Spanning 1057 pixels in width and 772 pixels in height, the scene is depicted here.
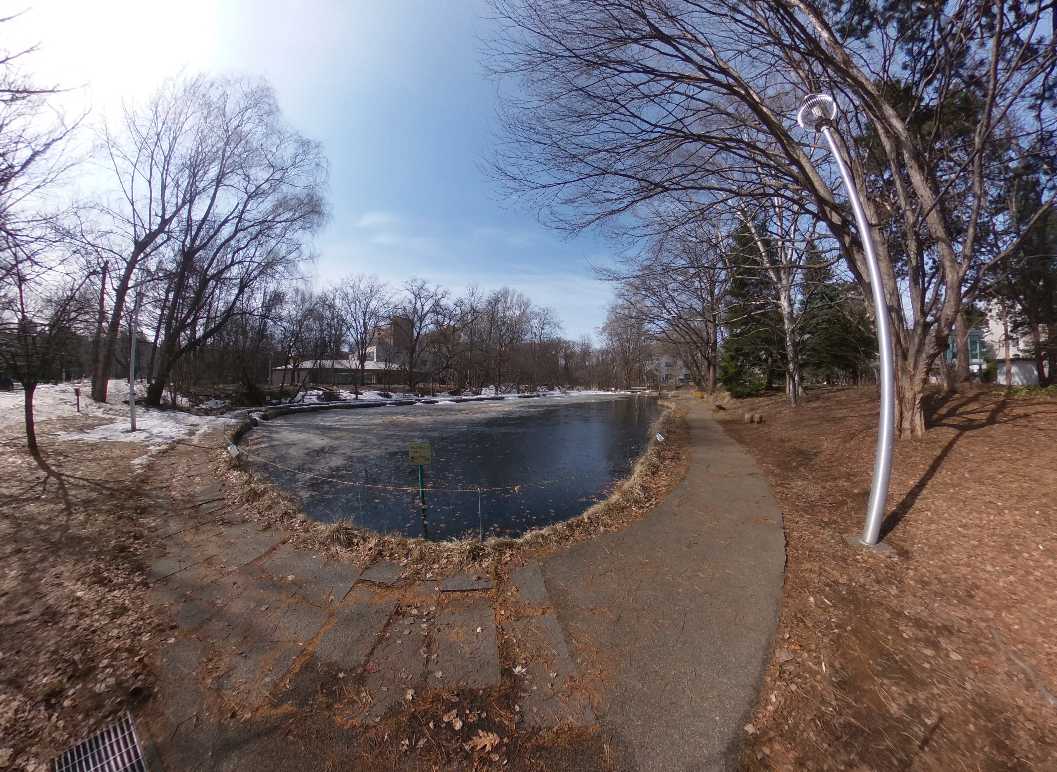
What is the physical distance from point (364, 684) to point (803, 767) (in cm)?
275

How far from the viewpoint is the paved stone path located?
2.44m

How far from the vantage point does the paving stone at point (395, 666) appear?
2639mm

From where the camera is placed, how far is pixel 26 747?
7.48 feet

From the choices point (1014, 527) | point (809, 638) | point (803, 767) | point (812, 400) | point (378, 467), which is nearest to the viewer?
point (803, 767)

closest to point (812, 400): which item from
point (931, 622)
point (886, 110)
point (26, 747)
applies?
point (886, 110)

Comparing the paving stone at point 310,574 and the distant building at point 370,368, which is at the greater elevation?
the distant building at point 370,368

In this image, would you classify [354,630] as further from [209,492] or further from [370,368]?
[370,368]

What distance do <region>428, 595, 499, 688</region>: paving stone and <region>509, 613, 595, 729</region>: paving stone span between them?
226 millimetres

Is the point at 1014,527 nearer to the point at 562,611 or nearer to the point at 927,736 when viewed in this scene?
the point at 927,736

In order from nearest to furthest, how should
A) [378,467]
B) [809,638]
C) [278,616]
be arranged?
[809,638], [278,616], [378,467]

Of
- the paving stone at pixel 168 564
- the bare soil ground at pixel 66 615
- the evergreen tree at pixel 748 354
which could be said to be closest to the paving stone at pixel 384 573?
the bare soil ground at pixel 66 615

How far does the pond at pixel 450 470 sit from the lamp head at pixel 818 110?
5931 millimetres

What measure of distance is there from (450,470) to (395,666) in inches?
321

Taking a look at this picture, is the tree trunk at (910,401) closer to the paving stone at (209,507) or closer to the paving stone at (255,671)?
the paving stone at (255,671)
